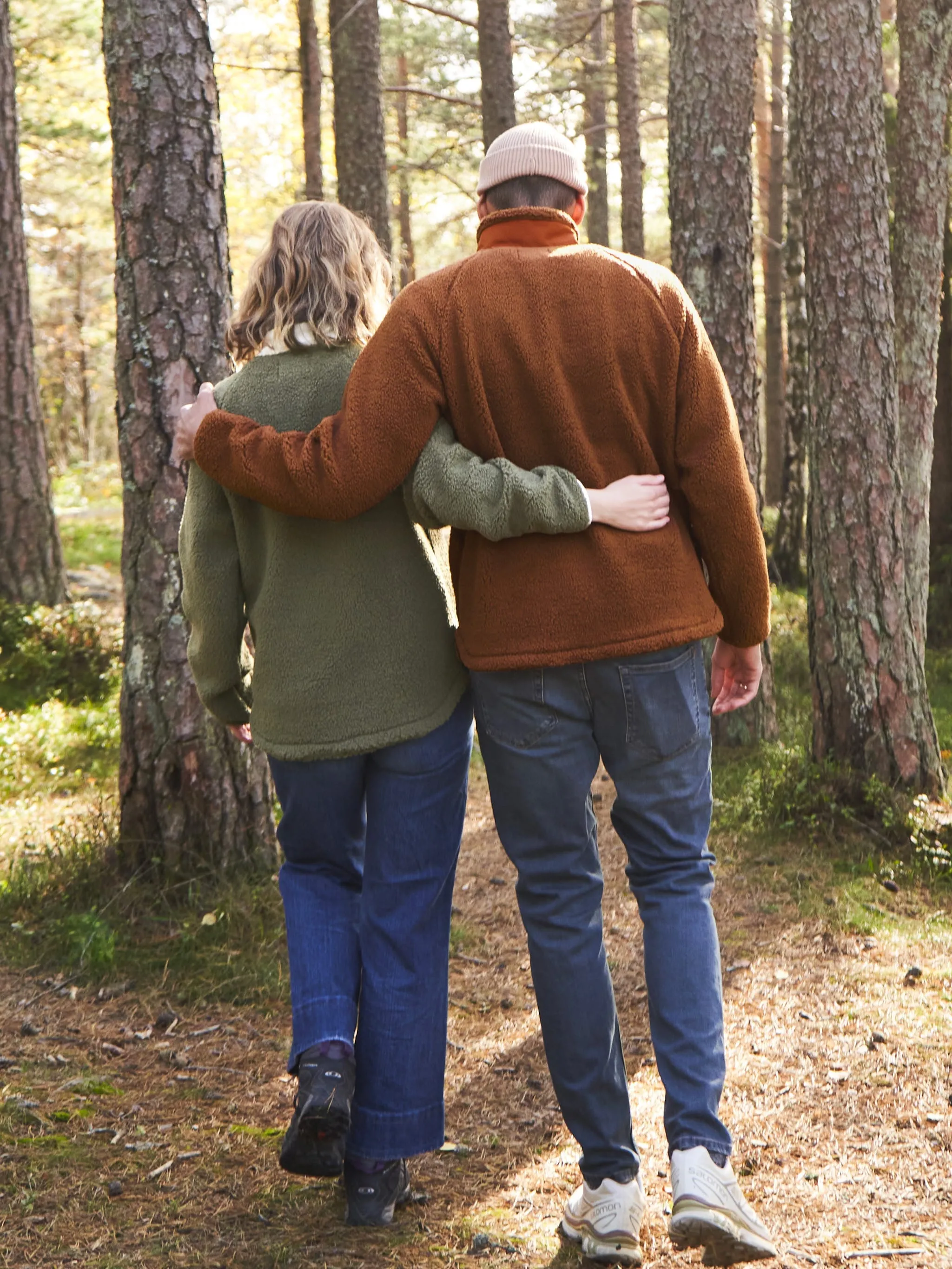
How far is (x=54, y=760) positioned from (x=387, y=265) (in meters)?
4.92

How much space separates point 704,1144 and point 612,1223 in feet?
0.99

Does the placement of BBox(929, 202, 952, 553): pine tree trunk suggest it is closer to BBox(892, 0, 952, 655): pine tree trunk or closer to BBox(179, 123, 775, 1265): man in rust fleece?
BBox(892, 0, 952, 655): pine tree trunk

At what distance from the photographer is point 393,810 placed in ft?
9.50

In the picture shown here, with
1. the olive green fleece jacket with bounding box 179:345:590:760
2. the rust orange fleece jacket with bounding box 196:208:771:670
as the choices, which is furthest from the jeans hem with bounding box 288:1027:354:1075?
the rust orange fleece jacket with bounding box 196:208:771:670

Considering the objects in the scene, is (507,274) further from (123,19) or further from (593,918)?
(123,19)

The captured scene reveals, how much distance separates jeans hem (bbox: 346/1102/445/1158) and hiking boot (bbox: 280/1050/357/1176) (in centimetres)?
13

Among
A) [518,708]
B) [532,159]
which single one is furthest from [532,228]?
[518,708]

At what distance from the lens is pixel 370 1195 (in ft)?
9.69

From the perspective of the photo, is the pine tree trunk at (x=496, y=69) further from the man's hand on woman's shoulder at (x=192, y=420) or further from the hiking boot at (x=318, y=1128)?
the hiking boot at (x=318, y=1128)

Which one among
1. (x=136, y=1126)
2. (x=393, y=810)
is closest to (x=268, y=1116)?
(x=136, y=1126)

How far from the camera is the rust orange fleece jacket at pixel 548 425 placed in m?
2.59

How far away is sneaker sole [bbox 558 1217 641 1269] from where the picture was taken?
2.70 m

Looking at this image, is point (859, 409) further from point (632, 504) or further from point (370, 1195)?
point (370, 1195)

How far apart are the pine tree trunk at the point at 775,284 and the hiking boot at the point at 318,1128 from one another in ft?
48.2
